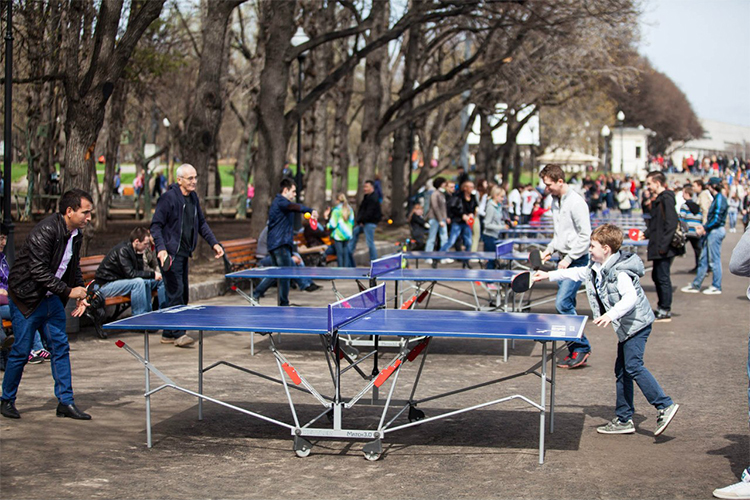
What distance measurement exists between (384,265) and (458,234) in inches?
416

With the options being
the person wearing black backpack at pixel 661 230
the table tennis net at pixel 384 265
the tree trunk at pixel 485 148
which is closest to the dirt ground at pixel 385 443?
the table tennis net at pixel 384 265

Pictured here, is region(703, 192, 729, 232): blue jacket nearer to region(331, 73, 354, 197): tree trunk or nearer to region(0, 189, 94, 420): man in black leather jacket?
region(0, 189, 94, 420): man in black leather jacket

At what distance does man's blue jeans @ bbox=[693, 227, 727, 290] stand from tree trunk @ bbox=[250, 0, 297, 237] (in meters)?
8.43

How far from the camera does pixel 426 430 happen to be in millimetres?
7586

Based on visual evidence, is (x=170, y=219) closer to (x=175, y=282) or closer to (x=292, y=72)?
(x=175, y=282)

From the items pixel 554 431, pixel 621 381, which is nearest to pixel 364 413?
pixel 554 431

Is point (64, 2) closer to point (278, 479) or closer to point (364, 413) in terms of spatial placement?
point (364, 413)

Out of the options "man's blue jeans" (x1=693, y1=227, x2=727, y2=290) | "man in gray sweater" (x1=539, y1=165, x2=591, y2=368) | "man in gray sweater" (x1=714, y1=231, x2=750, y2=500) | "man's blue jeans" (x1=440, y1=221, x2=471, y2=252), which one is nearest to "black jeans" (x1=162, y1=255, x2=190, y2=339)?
"man in gray sweater" (x1=539, y1=165, x2=591, y2=368)

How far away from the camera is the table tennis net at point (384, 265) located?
1062 cm

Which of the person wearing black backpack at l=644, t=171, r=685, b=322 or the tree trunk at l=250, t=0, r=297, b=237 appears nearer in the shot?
the person wearing black backpack at l=644, t=171, r=685, b=322

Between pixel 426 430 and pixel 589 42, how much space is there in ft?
86.1

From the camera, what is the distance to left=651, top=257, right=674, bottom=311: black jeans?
1304 centimetres

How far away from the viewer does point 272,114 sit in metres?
19.9

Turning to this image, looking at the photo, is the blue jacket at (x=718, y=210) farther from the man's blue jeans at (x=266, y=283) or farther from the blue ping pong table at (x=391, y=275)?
the man's blue jeans at (x=266, y=283)
